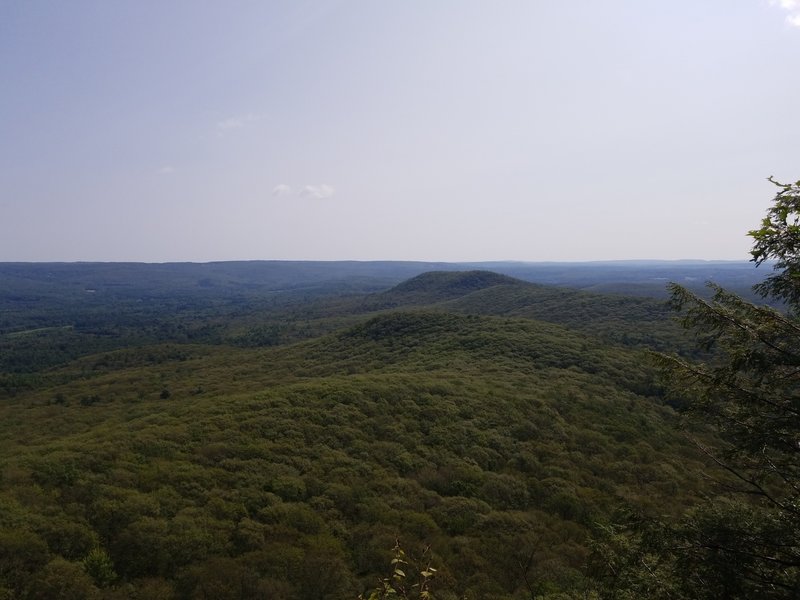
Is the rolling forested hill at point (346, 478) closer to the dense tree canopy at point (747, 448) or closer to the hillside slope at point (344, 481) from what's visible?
the hillside slope at point (344, 481)

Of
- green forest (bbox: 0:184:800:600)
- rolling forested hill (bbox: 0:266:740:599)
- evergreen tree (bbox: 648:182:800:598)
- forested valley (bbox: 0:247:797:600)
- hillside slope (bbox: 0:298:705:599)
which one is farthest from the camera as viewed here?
hillside slope (bbox: 0:298:705:599)

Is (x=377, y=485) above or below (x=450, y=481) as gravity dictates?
above

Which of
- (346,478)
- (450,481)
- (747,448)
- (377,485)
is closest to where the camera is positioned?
(747,448)

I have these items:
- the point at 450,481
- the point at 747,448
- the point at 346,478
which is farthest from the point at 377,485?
the point at 747,448

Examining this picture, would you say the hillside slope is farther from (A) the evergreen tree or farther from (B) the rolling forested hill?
(A) the evergreen tree

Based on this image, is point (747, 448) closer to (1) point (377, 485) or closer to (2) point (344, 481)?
(1) point (377, 485)

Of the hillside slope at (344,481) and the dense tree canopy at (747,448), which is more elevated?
the dense tree canopy at (747,448)

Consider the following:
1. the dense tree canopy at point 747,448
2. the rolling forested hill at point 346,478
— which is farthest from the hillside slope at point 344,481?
the dense tree canopy at point 747,448

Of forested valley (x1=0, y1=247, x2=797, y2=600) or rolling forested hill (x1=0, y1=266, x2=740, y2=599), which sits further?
rolling forested hill (x1=0, y1=266, x2=740, y2=599)

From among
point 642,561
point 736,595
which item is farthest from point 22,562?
point 736,595

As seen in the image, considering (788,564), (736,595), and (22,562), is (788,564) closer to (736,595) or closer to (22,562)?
(736,595)

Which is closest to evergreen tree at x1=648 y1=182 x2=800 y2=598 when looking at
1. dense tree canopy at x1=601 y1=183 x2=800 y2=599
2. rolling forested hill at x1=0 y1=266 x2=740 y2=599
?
dense tree canopy at x1=601 y1=183 x2=800 y2=599

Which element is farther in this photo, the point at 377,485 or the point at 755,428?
the point at 377,485
